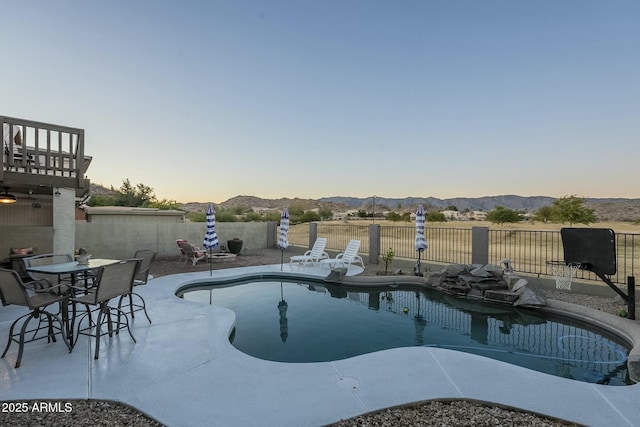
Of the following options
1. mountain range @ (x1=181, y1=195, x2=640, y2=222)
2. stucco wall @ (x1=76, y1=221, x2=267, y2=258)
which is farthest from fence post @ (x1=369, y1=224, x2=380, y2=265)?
mountain range @ (x1=181, y1=195, x2=640, y2=222)

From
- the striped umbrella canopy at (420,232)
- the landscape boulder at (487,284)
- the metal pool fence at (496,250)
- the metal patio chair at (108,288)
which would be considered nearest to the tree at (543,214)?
the metal pool fence at (496,250)

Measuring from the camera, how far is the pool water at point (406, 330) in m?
4.44

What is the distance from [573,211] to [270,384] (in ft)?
88.9

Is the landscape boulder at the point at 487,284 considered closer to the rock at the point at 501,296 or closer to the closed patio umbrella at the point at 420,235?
the rock at the point at 501,296

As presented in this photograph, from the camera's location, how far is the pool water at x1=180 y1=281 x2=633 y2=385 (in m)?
4.44

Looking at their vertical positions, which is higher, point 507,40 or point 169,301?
point 507,40

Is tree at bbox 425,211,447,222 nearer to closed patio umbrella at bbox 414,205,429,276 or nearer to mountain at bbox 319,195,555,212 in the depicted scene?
closed patio umbrella at bbox 414,205,429,276

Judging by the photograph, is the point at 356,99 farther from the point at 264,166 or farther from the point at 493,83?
the point at 264,166

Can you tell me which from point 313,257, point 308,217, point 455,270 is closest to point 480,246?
point 455,270

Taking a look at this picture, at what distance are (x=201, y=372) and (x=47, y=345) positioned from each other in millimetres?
2342

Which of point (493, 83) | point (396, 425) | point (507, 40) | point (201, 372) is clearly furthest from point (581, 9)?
A: point (201, 372)

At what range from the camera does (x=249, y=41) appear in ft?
39.2

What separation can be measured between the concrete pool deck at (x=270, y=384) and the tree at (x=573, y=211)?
80.9 feet

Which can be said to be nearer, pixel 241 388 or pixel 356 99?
pixel 241 388
